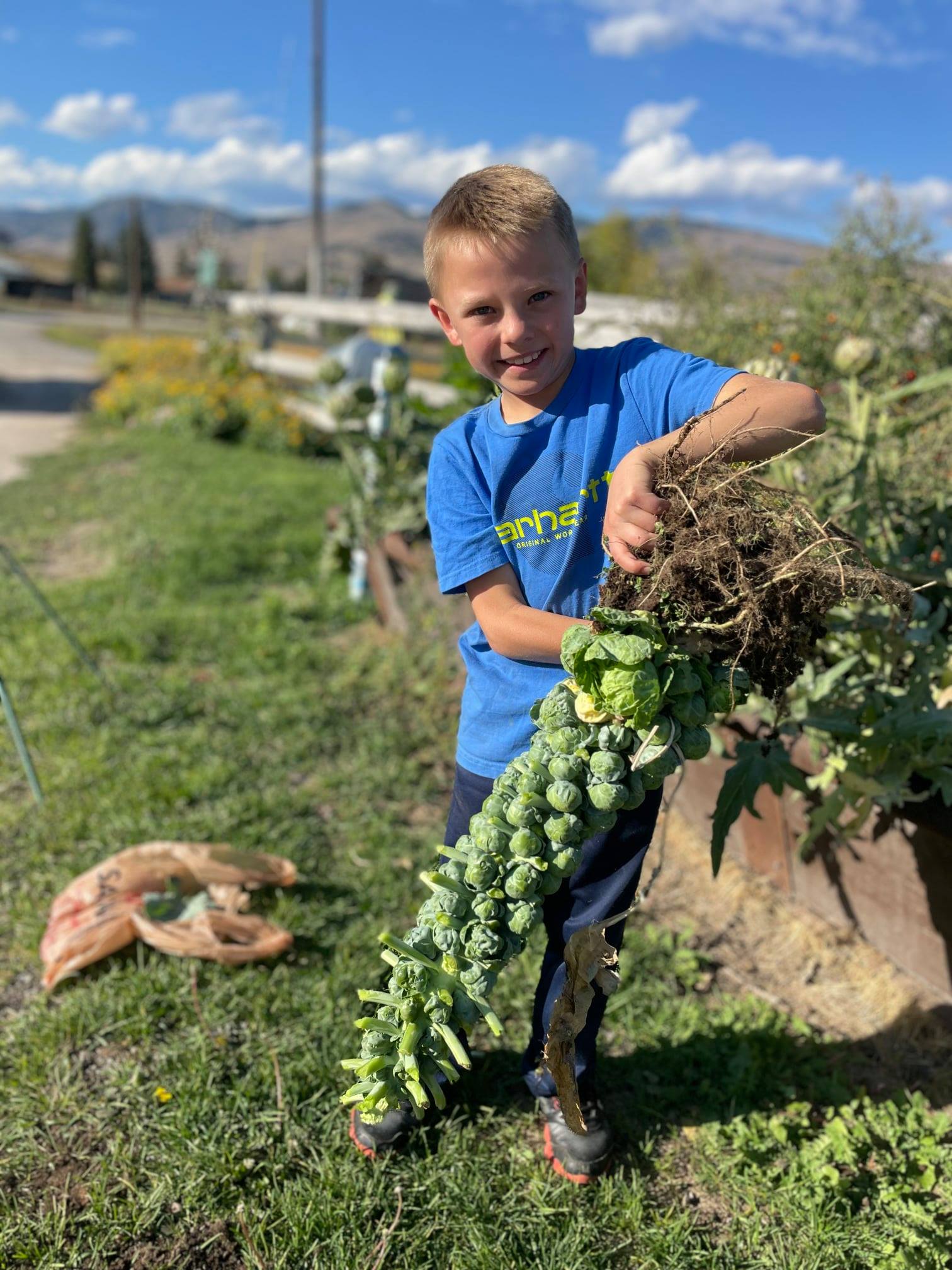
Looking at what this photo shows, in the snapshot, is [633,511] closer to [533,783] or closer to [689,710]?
[689,710]

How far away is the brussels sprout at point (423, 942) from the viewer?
1.64 metres

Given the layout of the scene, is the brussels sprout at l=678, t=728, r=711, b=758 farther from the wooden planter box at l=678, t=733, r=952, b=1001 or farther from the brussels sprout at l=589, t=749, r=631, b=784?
the wooden planter box at l=678, t=733, r=952, b=1001

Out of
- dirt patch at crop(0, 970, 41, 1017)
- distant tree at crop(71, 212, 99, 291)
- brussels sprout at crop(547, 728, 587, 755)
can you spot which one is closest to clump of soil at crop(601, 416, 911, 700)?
brussels sprout at crop(547, 728, 587, 755)

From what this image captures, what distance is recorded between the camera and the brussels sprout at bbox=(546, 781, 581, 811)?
1535mm

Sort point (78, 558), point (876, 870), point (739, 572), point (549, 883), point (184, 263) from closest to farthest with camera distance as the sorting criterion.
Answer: point (739, 572), point (549, 883), point (876, 870), point (78, 558), point (184, 263)

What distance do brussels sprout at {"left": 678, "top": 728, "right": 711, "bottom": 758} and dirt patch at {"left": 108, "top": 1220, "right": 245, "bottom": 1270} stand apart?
4.57 feet

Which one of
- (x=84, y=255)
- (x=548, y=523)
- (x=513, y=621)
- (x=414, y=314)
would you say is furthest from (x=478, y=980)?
(x=84, y=255)

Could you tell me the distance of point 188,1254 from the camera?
6.24ft

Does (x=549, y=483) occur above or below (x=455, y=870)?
above

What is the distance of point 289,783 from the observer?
3904 mm

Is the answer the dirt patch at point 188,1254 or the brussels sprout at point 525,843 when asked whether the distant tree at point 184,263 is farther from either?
the brussels sprout at point 525,843

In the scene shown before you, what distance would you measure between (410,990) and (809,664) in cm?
162

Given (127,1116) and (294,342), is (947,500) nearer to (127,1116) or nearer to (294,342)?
(127,1116)

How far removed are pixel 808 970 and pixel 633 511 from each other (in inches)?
76.1
